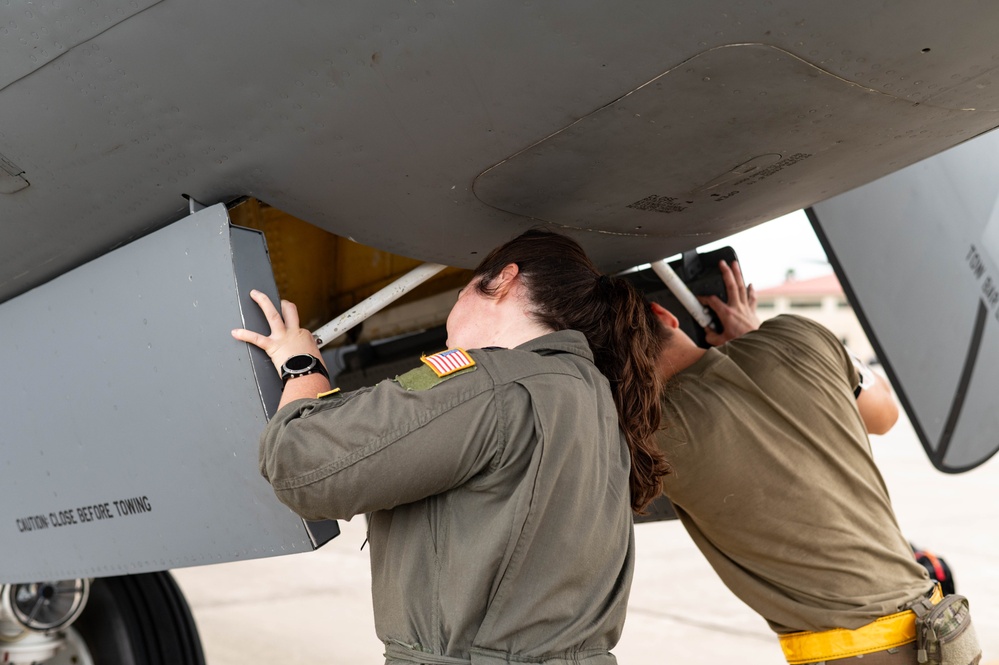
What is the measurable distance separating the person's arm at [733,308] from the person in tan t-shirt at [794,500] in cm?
30

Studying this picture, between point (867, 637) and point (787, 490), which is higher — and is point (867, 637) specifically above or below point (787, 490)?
below

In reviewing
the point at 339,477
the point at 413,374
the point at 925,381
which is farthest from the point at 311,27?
the point at 925,381

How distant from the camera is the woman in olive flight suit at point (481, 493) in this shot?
125 cm

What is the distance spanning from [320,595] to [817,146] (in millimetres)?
4695

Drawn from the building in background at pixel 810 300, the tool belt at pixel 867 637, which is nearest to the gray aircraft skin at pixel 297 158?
the tool belt at pixel 867 637

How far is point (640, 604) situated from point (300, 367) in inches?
159

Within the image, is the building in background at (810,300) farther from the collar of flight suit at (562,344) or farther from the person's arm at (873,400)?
the collar of flight suit at (562,344)

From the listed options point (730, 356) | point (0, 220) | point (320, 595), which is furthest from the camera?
point (320, 595)

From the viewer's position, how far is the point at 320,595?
18.0 feet

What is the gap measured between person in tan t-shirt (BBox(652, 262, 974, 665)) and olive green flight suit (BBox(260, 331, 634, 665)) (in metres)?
0.69

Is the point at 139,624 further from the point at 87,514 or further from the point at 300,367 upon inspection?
the point at 300,367

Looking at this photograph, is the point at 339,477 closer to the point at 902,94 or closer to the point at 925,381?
the point at 902,94

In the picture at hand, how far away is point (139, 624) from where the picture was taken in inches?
128

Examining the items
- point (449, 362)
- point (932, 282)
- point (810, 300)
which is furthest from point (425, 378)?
point (810, 300)
